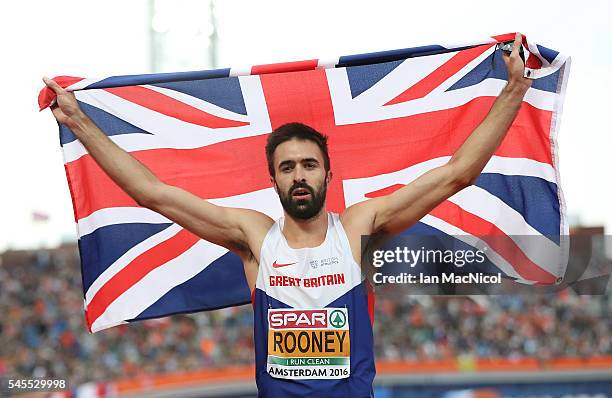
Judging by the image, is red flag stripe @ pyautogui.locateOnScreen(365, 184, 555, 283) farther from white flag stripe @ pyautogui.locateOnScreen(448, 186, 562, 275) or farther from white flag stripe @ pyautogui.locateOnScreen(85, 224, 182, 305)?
white flag stripe @ pyautogui.locateOnScreen(85, 224, 182, 305)

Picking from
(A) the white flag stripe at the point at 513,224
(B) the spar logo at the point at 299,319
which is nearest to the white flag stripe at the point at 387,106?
(A) the white flag stripe at the point at 513,224

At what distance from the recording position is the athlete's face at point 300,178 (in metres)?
4.62

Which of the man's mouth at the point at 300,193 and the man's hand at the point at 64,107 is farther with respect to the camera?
the man's hand at the point at 64,107

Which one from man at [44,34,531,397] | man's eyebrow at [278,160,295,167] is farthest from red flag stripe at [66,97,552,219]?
man's eyebrow at [278,160,295,167]

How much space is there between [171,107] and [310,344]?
192 cm

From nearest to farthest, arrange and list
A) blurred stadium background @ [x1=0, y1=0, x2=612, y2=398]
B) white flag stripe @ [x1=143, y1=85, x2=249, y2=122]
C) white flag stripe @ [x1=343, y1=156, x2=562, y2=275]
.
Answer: white flag stripe @ [x1=343, y1=156, x2=562, y2=275], white flag stripe @ [x1=143, y1=85, x2=249, y2=122], blurred stadium background @ [x1=0, y1=0, x2=612, y2=398]

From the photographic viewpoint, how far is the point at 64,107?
5137mm

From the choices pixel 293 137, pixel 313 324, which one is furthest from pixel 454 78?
pixel 313 324

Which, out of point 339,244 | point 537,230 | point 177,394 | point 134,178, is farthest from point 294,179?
point 177,394

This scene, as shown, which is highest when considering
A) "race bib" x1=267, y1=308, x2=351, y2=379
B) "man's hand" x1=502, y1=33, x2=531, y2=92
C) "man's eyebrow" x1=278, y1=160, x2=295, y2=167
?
"man's hand" x1=502, y1=33, x2=531, y2=92

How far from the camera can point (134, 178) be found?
15.9ft

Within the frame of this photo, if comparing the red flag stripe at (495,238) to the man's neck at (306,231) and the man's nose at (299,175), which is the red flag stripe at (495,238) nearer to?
the man's neck at (306,231)

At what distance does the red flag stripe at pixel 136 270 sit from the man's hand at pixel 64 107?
96cm

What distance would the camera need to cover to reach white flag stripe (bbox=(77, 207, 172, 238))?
5.54 metres
